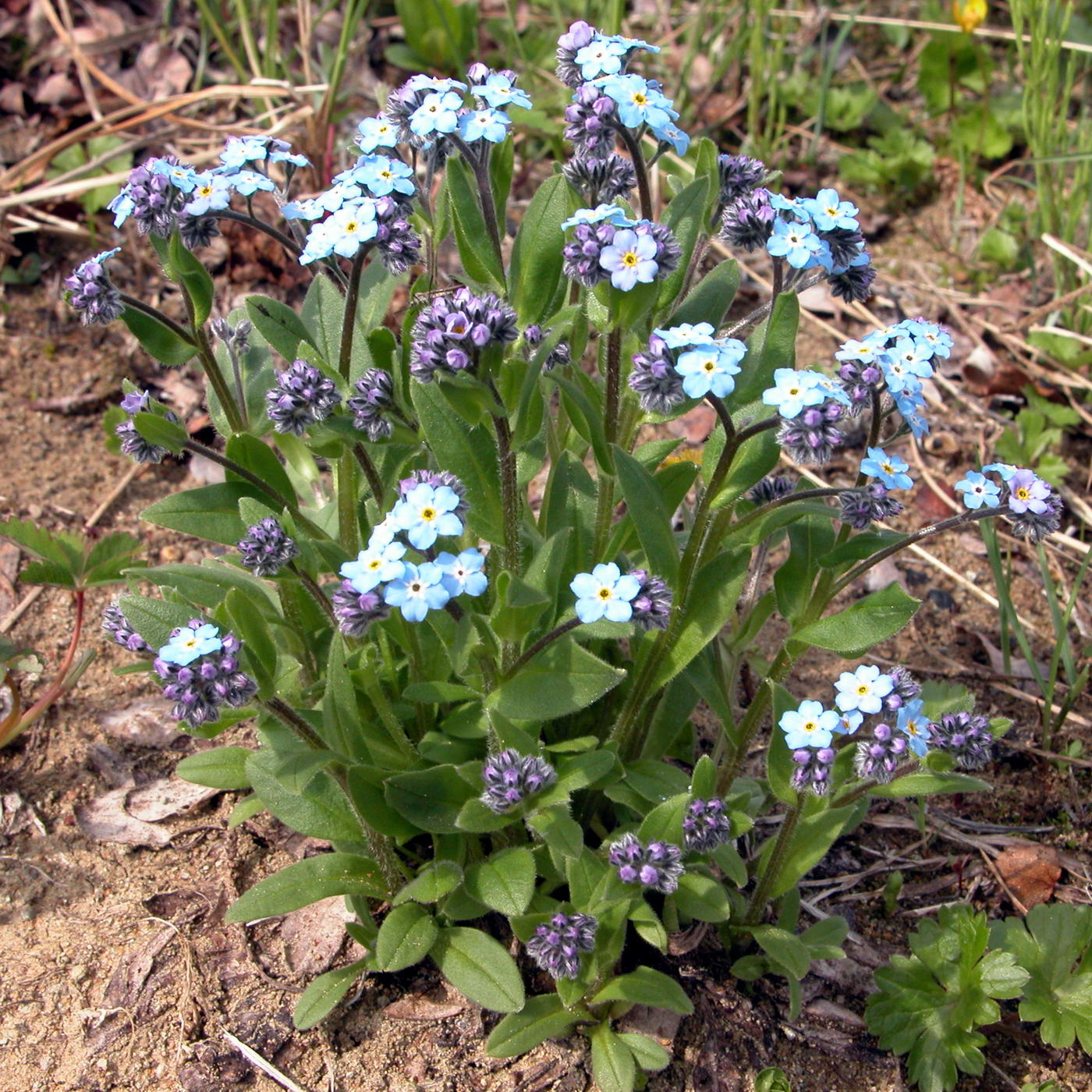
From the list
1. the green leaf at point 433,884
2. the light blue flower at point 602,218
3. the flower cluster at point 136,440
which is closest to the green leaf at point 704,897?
the green leaf at point 433,884

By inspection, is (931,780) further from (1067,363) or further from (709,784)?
(1067,363)

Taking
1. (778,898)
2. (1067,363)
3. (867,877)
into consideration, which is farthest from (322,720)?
(1067,363)

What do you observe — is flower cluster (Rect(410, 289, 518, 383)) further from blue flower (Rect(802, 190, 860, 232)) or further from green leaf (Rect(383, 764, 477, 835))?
green leaf (Rect(383, 764, 477, 835))

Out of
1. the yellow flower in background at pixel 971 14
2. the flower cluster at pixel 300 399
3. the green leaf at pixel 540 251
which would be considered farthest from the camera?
the yellow flower in background at pixel 971 14

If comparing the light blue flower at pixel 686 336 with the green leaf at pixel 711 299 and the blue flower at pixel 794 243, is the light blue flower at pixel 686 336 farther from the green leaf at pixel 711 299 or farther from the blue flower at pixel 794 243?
the green leaf at pixel 711 299

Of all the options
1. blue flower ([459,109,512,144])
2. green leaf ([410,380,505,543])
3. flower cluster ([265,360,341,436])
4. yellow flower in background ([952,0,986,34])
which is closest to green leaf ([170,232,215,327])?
flower cluster ([265,360,341,436])

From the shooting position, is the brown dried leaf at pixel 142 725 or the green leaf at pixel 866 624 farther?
the brown dried leaf at pixel 142 725
